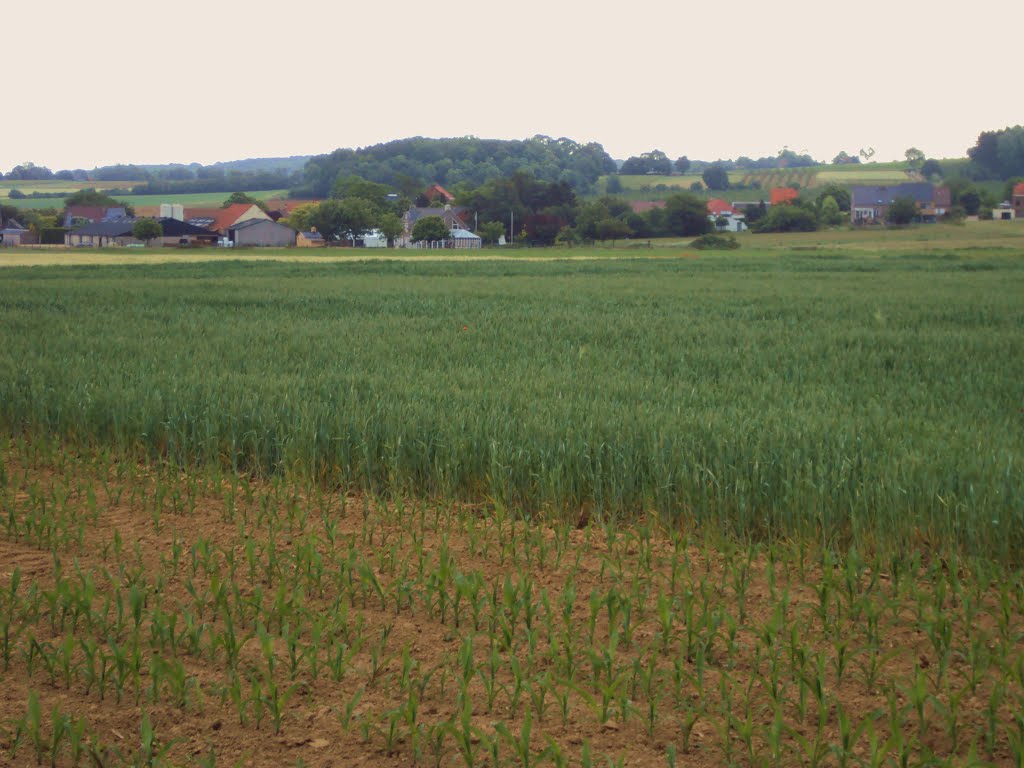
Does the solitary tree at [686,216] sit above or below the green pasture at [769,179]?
below

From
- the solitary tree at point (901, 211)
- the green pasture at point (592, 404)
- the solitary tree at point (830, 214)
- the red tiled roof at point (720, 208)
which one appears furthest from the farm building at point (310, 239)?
the green pasture at point (592, 404)

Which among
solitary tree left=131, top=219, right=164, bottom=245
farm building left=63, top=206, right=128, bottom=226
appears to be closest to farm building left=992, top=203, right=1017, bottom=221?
solitary tree left=131, top=219, right=164, bottom=245

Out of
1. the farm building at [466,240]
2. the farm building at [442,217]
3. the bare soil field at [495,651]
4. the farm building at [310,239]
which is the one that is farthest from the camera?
the farm building at [442,217]

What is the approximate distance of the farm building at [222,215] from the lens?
101750 millimetres

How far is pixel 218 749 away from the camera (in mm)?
3574

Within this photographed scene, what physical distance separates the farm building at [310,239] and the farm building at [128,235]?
761 cm

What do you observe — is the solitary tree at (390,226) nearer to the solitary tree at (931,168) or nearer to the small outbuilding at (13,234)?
the small outbuilding at (13,234)

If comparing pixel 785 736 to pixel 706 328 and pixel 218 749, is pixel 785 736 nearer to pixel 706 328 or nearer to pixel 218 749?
pixel 218 749

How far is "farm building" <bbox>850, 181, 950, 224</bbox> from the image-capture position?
9506 cm

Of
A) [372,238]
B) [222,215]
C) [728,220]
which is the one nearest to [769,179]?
[728,220]

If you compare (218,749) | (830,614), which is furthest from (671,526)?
(218,749)

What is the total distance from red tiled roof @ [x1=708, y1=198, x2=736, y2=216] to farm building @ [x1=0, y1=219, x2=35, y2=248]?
66.6 metres

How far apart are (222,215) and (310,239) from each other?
533 inches

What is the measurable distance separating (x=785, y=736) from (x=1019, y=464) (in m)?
3.37
